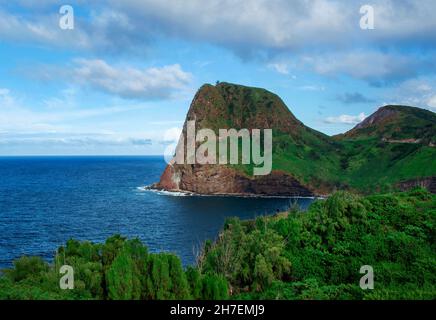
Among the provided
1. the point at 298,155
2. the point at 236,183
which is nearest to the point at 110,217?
the point at 236,183

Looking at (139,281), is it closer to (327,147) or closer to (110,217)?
(110,217)

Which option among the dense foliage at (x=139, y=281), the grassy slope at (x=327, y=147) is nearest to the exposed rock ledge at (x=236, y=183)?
the grassy slope at (x=327, y=147)

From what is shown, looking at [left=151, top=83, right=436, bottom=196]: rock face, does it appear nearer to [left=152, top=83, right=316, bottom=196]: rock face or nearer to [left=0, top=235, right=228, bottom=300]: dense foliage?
[left=152, top=83, right=316, bottom=196]: rock face

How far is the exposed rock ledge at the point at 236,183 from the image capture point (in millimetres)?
142125

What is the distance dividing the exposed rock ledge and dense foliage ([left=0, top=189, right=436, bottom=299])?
93.9 m

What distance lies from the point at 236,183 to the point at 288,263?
10819 cm

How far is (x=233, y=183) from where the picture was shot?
144625 mm

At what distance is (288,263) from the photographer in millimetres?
36188

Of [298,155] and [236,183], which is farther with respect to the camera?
[298,155]

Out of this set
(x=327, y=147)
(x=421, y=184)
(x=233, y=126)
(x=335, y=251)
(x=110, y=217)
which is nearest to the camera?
(x=335, y=251)

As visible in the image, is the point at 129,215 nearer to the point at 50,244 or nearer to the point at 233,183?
the point at 50,244

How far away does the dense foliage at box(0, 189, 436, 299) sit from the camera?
27.1m

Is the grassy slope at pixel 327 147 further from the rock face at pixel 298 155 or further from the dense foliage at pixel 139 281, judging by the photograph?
the dense foliage at pixel 139 281
